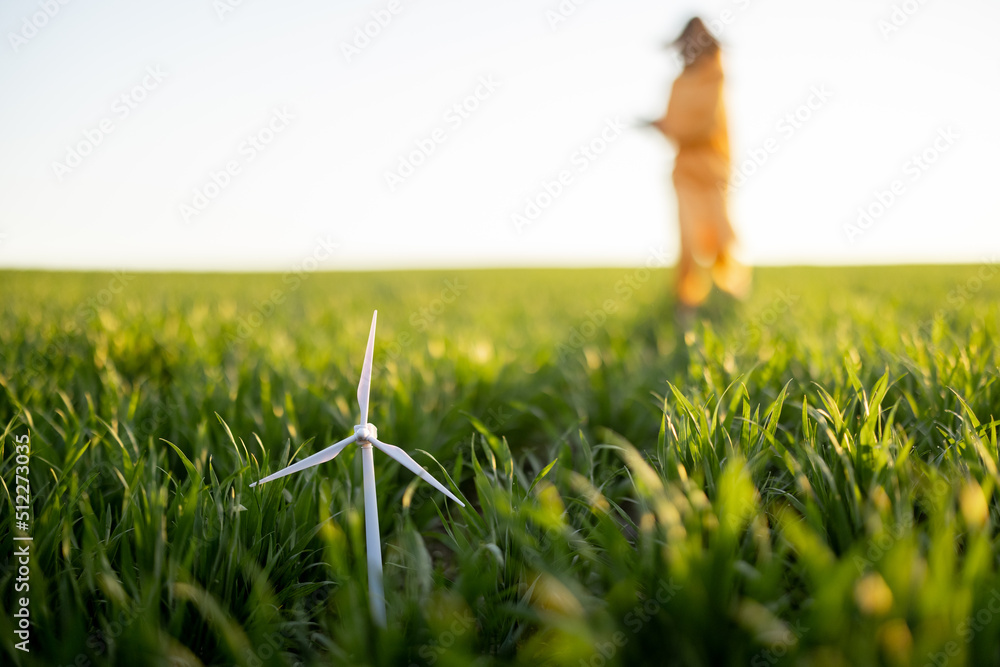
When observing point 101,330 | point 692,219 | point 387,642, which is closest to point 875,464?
point 387,642

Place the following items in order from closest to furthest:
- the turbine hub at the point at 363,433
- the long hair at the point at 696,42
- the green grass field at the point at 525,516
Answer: the green grass field at the point at 525,516, the turbine hub at the point at 363,433, the long hair at the point at 696,42

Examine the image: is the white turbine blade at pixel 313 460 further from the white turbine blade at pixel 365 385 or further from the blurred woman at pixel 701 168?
the blurred woman at pixel 701 168

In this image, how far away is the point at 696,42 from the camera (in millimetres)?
6910

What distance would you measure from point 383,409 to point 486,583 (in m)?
1.49

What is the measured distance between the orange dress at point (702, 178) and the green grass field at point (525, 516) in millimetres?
3708

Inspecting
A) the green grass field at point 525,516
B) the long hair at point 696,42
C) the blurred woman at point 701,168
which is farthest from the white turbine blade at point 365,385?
the long hair at point 696,42

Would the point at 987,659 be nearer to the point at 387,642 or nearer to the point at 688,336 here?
the point at 387,642

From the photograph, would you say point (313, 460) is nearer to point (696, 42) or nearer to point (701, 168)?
point (701, 168)

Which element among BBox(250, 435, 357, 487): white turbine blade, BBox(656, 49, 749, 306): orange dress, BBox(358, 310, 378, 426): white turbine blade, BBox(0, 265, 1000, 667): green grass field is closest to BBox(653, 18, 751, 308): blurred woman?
BBox(656, 49, 749, 306): orange dress

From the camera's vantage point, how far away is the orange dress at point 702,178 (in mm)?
6988

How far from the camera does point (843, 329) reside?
4.63 metres

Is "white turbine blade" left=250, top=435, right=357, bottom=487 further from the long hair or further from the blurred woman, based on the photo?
the long hair

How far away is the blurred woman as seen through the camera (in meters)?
6.97

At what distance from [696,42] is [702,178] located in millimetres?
1669
